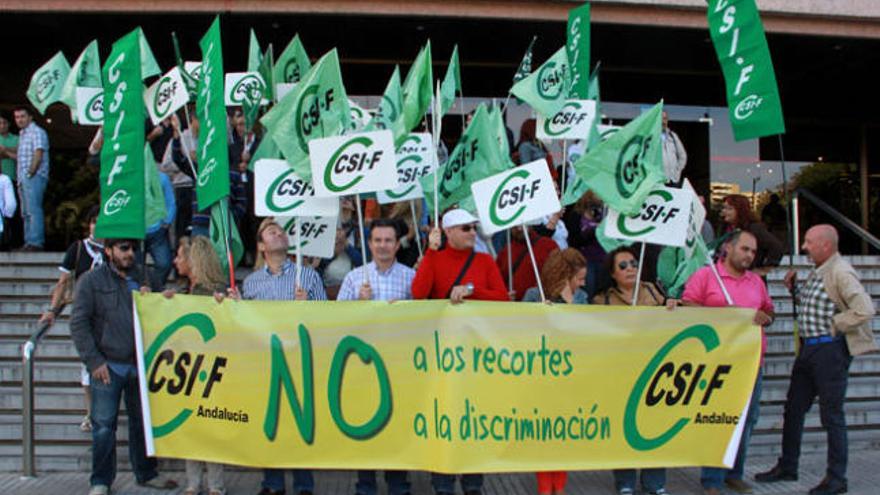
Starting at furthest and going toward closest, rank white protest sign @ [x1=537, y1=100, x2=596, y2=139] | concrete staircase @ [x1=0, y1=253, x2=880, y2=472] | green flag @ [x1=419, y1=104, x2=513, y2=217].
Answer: white protest sign @ [x1=537, y1=100, x2=596, y2=139], concrete staircase @ [x1=0, y1=253, x2=880, y2=472], green flag @ [x1=419, y1=104, x2=513, y2=217]

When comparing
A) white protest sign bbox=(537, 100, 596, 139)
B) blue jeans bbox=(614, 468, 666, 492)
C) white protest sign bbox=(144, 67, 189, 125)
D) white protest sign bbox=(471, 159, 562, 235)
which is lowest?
blue jeans bbox=(614, 468, 666, 492)

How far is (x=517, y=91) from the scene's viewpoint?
880 cm

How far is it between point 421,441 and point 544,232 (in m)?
3.71

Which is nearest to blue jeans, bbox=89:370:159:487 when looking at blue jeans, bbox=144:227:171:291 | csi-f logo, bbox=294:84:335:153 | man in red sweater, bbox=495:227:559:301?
csi-f logo, bbox=294:84:335:153

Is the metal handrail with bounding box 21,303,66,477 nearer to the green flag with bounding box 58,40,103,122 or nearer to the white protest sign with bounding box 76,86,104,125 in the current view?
the white protest sign with bounding box 76,86,104,125

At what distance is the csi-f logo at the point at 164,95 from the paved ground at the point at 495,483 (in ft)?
11.7

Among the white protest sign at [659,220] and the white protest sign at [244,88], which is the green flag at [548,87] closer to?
the white protest sign at [244,88]

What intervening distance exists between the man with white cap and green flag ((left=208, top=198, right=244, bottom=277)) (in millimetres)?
1720

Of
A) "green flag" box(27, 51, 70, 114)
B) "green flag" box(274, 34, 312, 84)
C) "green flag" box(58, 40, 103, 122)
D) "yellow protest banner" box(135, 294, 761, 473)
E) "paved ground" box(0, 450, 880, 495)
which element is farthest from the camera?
"green flag" box(27, 51, 70, 114)

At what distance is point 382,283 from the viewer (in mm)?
6168

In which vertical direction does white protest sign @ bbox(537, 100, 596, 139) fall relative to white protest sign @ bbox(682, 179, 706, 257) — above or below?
above

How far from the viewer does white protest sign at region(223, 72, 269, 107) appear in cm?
896

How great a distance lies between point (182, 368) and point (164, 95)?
354 centimetres

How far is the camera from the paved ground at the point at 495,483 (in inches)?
253
